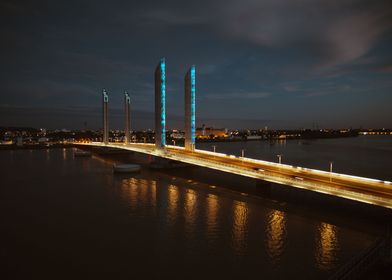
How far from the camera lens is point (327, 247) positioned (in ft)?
54.9

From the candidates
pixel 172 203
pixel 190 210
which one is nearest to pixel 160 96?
pixel 172 203

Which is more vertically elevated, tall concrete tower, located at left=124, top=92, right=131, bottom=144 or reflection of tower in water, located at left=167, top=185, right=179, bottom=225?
tall concrete tower, located at left=124, top=92, right=131, bottom=144

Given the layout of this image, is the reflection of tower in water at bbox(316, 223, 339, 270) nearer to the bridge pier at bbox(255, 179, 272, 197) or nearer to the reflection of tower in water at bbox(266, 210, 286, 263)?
the reflection of tower in water at bbox(266, 210, 286, 263)

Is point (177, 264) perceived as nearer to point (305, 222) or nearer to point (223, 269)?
point (223, 269)

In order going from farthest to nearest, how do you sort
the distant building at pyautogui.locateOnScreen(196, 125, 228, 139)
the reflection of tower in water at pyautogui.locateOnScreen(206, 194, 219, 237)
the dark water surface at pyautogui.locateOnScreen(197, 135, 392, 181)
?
1. the distant building at pyautogui.locateOnScreen(196, 125, 228, 139)
2. the dark water surface at pyautogui.locateOnScreen(197, 135, 392, 181)
3. the reflection of tower in water at pyautogui.locateOnScreen(206, 194, 219, 237)

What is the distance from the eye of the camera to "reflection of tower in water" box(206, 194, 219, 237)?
19.7 meters

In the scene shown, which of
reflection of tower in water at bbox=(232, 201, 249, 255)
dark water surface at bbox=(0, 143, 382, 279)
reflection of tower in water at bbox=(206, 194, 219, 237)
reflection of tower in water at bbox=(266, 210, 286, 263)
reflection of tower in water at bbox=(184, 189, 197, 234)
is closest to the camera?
dark water surface at bbox=(0, 143, 382, 279)

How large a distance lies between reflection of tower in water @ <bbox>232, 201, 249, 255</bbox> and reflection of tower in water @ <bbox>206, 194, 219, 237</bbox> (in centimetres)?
138

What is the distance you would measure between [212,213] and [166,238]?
5.98 metres

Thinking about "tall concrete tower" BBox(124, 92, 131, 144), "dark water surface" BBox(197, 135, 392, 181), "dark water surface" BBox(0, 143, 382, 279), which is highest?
"tall concrete tower" BBox(124, 92, 131, 144)

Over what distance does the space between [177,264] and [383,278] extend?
8.97 meters

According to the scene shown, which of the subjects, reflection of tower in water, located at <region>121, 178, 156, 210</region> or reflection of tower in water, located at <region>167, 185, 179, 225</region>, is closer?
reflection of tower in water, located at <region>167, 185, 179, 225</region>

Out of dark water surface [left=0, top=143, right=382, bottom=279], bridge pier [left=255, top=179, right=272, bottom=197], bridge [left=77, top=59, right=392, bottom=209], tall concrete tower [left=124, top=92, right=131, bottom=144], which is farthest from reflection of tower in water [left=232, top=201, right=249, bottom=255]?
tall concrete tower [left=124, top=92, right=131, bottom=144]

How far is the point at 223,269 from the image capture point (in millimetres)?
14430
